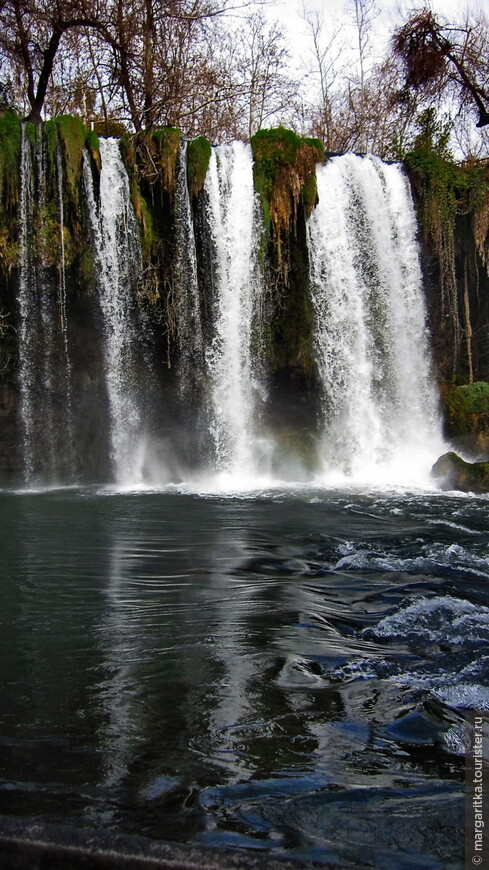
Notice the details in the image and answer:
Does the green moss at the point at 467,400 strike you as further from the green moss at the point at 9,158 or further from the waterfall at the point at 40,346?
the green moss at the point at 9,158

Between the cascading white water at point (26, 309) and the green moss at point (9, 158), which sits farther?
the cascading white water at point (26, 309)

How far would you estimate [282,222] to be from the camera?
14.7m

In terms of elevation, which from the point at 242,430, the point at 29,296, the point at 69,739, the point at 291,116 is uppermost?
the point at 291,116

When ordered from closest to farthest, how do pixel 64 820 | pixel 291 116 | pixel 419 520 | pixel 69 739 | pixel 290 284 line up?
pixel 64 820
pixel 69 739
pixel 419 520
pixel 290 284
pixel 291 116

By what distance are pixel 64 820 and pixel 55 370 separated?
12.6m

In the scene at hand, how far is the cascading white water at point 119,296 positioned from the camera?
1407 centimetres

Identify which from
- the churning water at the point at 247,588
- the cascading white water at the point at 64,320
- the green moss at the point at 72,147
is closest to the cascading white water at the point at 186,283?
the churning water at the point at 247,588

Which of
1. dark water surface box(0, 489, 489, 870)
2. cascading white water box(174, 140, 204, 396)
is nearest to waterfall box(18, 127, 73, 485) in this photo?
cascading white water box(174, 140, 204, 396)

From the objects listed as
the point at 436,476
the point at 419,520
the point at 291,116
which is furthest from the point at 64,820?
the point at 291,116

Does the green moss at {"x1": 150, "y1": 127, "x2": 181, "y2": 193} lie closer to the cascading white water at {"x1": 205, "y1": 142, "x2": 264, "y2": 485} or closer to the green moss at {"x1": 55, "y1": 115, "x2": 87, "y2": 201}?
the cascading white water at {"x1": 205, "y1": 142, "x2": 264, "y2": 485}

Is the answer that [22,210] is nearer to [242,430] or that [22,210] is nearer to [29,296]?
[29,296]

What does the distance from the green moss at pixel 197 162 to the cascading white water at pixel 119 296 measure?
1.26 m

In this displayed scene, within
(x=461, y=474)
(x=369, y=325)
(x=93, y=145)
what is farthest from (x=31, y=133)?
(x=461, y=474)

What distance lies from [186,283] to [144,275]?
2.71 ft
